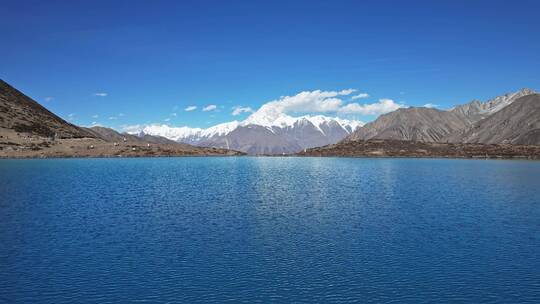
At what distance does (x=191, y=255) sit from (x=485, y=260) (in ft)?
95.9

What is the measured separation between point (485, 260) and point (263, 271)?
875 inches

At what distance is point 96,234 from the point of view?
176 feet

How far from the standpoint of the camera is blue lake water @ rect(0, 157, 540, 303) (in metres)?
34.7

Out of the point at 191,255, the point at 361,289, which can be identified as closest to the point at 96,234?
the point at 191,255

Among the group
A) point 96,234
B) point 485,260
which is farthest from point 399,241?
point 96,234

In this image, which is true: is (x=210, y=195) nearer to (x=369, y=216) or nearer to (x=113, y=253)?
(x=369, y=216)

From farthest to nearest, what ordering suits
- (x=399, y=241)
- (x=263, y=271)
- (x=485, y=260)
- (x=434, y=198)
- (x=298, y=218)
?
(x=434, y=198) < (x=298, y=218) < (x=399, y=241) < (x=485, y=260) < (x=263, y=271)

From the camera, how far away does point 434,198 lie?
89.2 meters

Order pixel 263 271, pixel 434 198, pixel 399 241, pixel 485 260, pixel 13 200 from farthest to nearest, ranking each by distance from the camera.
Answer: pixel 434 198 < pixel 13 200 < pixel 399 241 < pixel 485 260 < pixel 263 271

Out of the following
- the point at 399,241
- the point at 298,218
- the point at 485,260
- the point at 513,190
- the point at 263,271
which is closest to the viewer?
the point at 263,271

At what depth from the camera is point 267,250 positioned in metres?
46.2

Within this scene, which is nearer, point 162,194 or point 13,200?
point 13,200

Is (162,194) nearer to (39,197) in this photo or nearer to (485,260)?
(39,197)

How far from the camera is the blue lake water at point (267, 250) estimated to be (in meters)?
34.7
